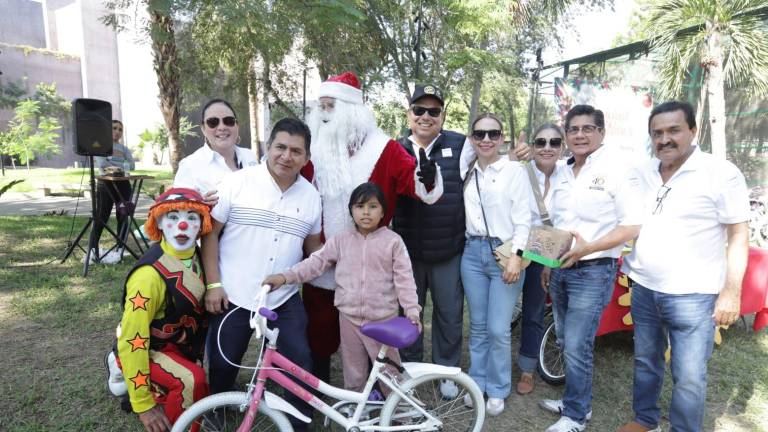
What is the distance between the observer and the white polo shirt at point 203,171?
9.64 feet

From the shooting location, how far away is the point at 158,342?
7.89ft

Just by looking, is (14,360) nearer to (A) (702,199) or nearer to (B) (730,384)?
(A) (702,199)

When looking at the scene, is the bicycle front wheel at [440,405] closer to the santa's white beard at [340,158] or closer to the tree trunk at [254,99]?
the santa's white beard at [340,158]

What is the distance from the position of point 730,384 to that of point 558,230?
2.14 meters

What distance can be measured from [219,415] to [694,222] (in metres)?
2.50

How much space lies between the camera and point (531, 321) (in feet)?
11.1

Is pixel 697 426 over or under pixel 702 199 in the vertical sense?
under

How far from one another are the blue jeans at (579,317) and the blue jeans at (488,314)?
282 mm

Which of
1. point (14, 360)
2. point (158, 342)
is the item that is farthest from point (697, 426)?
point (14, 360)

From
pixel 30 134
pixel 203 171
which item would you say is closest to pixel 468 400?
pixel 203 171

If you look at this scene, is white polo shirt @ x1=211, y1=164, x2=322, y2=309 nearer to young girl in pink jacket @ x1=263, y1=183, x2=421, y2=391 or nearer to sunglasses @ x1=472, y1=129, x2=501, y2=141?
young girl in pink jacket @ x1=263, y1=183, x2=421, y2=391

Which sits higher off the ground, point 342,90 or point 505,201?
point 342,90

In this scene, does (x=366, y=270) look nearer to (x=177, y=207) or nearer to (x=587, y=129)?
(x=177, y=207)

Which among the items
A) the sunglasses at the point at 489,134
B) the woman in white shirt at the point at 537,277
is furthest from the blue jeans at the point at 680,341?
the sunglasses at the point at 489,134
